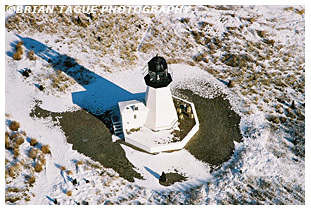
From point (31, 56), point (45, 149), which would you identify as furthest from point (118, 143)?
point (31, 56)

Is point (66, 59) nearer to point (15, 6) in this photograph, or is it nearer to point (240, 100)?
point (15, 6)

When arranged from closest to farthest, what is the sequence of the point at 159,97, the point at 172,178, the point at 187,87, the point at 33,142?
the point at 172,178 < the point at 159,97 < the point at 33,142 < the point at 187,87

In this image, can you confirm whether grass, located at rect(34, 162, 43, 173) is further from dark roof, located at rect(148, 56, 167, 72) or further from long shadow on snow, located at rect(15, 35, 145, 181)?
dark roof, located at rect(148, 56, 167, 72)

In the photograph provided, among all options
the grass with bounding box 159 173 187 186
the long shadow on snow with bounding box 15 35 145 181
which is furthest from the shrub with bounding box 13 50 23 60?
the grass with bounding box 159 173 187 186

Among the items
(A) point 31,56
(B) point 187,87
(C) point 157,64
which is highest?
(C) point 157,64

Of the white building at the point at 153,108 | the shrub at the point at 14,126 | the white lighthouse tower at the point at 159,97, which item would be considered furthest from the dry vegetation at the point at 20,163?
the white lighthouse tower at the point at 159,97

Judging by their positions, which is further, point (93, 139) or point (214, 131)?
point (214, 131)

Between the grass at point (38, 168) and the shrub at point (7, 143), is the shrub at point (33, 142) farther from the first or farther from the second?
the grass at point (38, 168)

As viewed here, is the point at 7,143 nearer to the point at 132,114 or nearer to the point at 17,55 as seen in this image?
the point at 132,114
